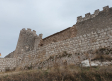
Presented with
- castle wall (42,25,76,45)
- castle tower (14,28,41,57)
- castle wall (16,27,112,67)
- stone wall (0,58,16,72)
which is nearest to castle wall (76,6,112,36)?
castle wall (42,25,76,45)

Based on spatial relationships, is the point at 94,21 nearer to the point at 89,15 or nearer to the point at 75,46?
the point at 89,15

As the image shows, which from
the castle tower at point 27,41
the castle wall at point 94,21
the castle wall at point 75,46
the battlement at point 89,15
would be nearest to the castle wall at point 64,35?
the castle wall at point 94,21

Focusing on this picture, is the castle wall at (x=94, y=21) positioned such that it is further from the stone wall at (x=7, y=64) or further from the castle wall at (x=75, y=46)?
the stone wall at (x=7, y=64)

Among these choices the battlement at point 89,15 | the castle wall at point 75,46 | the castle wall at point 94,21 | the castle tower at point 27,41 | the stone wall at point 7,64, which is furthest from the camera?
the castle tower at point 27,41

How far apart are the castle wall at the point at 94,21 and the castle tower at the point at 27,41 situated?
457 inches

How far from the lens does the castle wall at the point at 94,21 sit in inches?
523

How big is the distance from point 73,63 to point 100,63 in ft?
6.60

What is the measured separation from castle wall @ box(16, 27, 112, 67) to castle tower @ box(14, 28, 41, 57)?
451 inches

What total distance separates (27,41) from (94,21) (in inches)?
571

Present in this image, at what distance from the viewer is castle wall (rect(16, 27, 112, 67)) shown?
7.99m

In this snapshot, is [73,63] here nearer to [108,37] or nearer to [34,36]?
[108,37]

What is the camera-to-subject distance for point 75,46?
9.05 m

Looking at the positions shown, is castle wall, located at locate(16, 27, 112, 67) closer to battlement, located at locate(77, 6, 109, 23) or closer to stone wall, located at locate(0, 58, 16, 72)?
stone wall, located at locate(0, 58, 16, 72)

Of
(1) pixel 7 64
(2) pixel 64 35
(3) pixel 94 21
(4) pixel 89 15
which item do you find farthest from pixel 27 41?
(3) pixel 94 21
